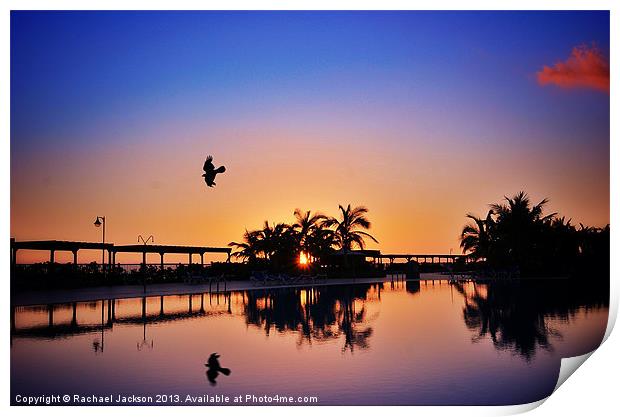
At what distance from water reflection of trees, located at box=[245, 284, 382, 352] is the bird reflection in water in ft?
5.31

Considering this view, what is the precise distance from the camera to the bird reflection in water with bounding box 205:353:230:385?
22.7 ft

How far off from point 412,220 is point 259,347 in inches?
597

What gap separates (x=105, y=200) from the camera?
531 inches

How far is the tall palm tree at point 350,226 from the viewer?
A: 112 ft

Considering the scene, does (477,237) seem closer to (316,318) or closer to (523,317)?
(523,317)

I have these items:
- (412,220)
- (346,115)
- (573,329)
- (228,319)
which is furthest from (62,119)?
(412,220)

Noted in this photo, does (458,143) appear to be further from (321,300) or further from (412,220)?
(412,220)

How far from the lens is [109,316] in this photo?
487 inches

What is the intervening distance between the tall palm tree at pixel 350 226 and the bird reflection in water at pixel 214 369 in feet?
85.9

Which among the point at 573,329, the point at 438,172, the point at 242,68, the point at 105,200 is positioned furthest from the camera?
the point at 438,172

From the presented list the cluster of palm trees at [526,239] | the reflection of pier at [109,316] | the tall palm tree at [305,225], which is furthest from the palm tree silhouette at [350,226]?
the reflection of pier at [109,316]

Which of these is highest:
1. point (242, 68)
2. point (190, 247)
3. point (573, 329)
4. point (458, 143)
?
point (242, 68)

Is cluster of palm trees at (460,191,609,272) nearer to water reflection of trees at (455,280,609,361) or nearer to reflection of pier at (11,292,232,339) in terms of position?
water reflection of trees at (455,280,609,361)

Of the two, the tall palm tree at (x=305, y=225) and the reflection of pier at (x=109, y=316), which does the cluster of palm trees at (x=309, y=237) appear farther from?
the reflection of pier at (x=109, y=316)
